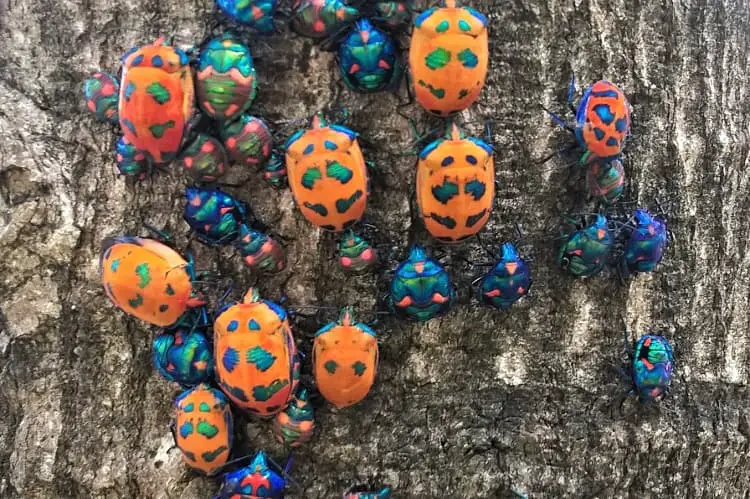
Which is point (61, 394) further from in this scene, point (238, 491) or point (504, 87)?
point (504, 87)

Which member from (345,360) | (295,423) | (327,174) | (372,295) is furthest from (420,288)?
(295,423)

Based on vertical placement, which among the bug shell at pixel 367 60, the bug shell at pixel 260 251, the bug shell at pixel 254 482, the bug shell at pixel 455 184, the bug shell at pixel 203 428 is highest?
the bug shell at pixel 367 60

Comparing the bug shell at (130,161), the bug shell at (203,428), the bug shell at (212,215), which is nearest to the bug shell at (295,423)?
the bug shell at (203,428)

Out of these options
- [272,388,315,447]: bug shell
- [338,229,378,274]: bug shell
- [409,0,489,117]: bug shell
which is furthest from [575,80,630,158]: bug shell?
[272,388,315,447]: bug shell

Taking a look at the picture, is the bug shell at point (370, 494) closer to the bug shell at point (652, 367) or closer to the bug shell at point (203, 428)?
the bug shell at point (203, 428)

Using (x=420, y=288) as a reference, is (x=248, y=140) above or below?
above

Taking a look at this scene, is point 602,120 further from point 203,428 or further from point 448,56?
point 203,428

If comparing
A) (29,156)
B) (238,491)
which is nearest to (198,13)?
(29,156)
